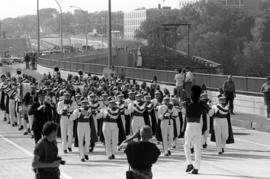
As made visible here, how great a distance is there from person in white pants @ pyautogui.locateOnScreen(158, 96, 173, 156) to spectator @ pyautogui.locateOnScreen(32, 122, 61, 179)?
372 inches

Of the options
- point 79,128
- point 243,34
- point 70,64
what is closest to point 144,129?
point 79,128

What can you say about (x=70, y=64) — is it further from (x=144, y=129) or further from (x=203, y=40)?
(x=203, y=40)

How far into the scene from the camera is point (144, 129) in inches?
437

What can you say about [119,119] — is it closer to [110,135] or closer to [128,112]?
[110,135]

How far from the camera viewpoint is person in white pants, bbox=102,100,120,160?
19.5m

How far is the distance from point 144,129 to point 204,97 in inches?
411

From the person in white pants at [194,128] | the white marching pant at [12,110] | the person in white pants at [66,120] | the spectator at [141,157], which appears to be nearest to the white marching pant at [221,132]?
the person in white pants at [194,128]

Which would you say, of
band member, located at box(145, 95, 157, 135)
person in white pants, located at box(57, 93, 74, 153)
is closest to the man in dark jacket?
person in white pants, located at box(57, 93, 74, 153)

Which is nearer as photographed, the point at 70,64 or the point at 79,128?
the point at 79,128

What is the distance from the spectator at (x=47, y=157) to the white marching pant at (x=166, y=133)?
9468 millimetres

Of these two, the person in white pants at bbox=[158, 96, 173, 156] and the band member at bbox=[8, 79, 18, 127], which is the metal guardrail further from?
the person in white pants at bbox=[158, 96, 173, 156]

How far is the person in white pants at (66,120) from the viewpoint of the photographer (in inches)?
823

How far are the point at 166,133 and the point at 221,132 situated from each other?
4.61ft

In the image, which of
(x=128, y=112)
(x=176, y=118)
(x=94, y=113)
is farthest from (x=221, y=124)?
(x=94, y=113)
